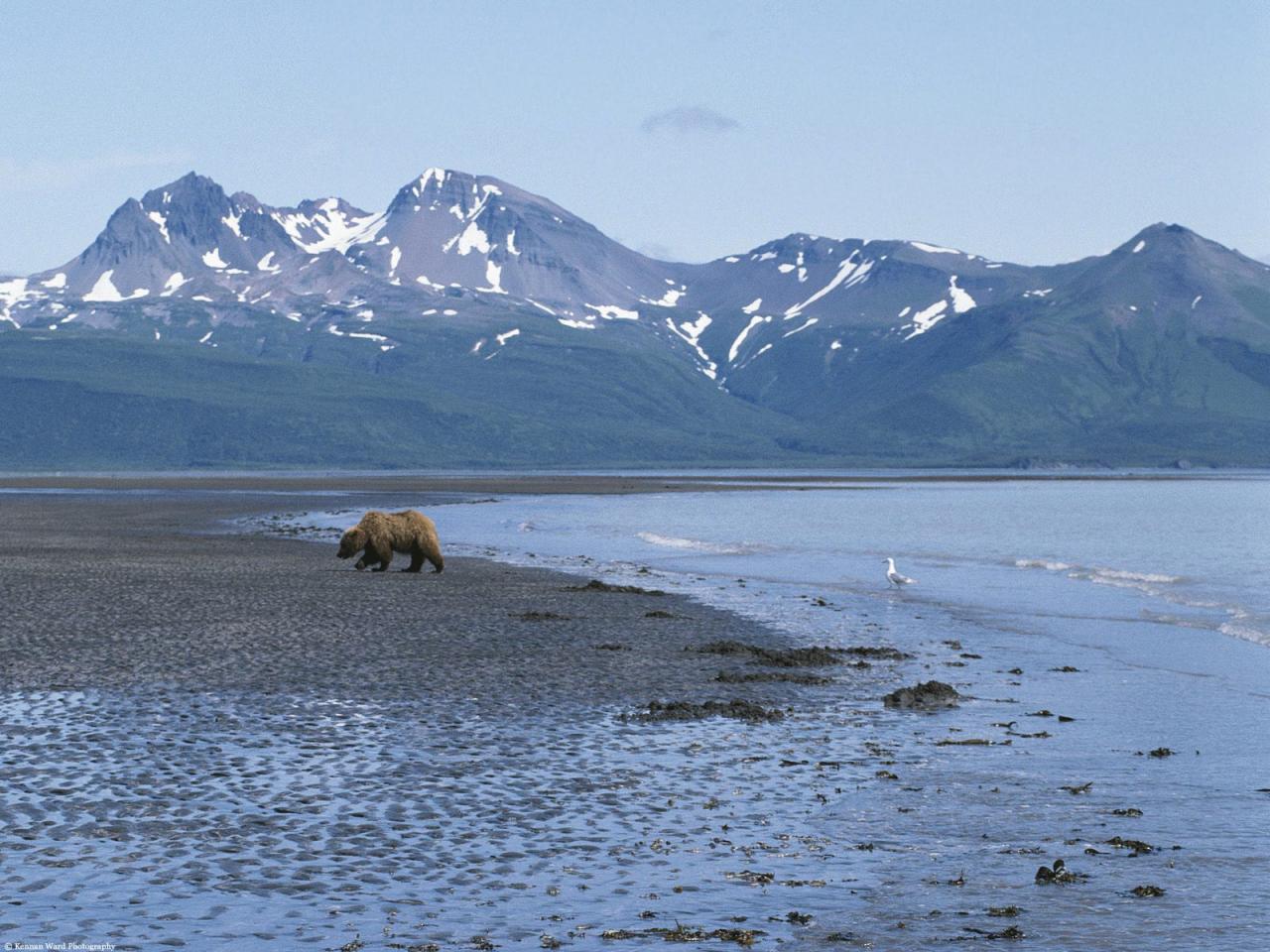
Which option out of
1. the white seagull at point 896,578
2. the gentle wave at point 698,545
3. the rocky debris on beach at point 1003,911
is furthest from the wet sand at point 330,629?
the gentle wave at point 698,545

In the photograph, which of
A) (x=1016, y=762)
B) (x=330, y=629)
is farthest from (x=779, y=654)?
(x=1016, y=762)

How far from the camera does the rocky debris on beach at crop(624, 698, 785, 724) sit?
21.2 metres

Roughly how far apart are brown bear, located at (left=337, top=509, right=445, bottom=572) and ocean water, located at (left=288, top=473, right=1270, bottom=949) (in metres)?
6.47

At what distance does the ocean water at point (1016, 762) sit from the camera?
39.5 ft

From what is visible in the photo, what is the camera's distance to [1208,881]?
12.9 m

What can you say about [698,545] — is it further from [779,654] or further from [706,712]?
[706,712]

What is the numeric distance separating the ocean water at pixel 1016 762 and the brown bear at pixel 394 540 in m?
6.47

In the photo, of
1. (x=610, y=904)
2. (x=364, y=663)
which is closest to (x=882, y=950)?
(x=610, y=904)

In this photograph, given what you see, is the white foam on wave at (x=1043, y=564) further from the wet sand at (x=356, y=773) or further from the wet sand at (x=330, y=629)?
the wet sand at (x=356, y=773)

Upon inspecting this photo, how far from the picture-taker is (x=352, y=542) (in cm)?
4825

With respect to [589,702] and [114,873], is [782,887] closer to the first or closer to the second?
[114,873]

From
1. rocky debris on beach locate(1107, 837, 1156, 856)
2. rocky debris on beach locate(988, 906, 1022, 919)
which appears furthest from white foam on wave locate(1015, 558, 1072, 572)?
rocky debris on beach locate(988, 906, 1022, 919)

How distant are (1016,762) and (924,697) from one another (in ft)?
16.2

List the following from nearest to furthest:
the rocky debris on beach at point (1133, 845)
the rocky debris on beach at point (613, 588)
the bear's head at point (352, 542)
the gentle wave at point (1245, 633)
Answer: the rocky debris on beach at point (1133, 845) → the gentle wave at point (1245, 633) → the rocky debris on beach at point (613, 588) → the bear's head at point (352, 542)
